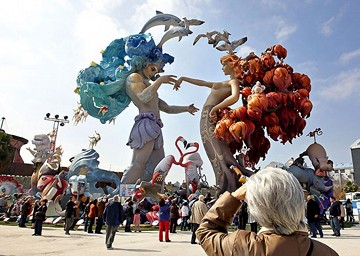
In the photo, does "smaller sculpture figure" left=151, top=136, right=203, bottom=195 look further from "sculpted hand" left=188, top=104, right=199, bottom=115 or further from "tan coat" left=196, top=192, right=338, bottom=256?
"tan coat" left=196, top=192, right=338, bottom=256

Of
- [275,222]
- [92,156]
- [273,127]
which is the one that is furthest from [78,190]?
[275,222]

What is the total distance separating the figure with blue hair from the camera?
20.8 metres

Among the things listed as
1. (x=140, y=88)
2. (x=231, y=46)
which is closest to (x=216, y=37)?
(x=231, y=46)

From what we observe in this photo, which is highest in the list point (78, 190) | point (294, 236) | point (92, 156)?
point (92, 156)

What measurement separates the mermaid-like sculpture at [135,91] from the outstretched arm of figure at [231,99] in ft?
20.1

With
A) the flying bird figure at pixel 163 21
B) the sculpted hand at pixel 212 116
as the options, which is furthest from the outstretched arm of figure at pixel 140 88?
the sculpted hand at pixel 212 116

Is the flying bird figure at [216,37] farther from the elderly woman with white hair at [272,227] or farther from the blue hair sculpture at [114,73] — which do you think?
the elderly woman with white hair at [272,227]

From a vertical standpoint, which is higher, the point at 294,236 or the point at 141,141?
the point at 141,141

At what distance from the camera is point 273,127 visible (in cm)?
1318

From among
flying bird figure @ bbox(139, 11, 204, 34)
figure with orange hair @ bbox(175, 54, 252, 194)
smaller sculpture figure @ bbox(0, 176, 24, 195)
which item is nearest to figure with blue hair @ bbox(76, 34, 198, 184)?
flying bird figure @ bbox(139, 11, 204, 34)

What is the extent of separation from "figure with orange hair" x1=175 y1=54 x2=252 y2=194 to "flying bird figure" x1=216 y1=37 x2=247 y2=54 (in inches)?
35.7

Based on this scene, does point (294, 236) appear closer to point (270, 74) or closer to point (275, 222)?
point (275, 222)

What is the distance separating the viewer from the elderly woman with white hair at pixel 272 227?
4.59 ft

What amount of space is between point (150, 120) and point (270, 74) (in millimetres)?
9817
